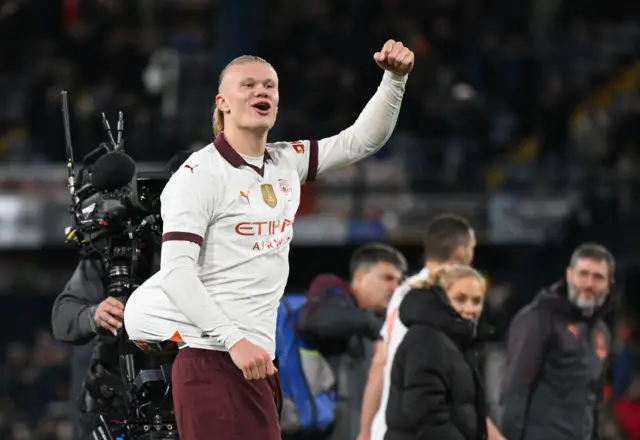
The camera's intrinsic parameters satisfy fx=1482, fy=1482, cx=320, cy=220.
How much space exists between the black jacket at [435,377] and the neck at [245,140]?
6.12ft

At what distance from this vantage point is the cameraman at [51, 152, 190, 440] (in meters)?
5.85

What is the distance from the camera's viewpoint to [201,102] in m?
18.6

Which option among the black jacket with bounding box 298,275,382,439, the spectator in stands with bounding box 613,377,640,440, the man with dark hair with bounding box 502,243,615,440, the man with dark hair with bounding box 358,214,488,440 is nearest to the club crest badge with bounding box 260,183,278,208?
the man with dark hair with bounding box 358,214,488,440

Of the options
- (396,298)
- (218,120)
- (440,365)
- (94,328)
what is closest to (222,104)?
(218,120)

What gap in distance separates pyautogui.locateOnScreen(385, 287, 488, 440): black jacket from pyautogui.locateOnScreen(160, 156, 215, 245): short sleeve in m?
1.97

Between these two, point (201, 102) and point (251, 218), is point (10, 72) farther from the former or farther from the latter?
point (251, 218)

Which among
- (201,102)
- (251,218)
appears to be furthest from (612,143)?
(251,218)

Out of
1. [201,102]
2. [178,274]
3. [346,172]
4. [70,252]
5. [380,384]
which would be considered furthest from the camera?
[201,102]

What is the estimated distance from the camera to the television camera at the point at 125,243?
5.37 m

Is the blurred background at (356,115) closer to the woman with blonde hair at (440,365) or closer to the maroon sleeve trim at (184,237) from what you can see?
the woman with blonde hair at (440,365)

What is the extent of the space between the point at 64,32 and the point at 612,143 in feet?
24.8

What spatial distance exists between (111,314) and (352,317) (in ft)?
7.10

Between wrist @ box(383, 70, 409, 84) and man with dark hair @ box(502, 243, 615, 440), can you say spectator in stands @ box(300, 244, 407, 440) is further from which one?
wrist @ box(383, 70, 409, 84)

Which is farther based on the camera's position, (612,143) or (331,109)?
(331,109)
